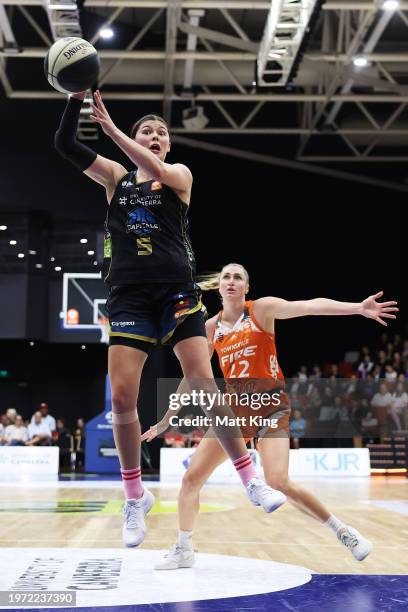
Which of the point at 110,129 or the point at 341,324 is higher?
the point at 341,324

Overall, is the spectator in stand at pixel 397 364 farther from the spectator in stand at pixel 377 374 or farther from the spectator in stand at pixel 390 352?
the spectator in stand at pixel 390 352

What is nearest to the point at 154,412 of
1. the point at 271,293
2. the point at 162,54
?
the point at 271,293

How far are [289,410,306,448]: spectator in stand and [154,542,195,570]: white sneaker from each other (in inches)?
547

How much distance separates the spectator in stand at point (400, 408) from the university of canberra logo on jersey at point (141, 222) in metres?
15.8

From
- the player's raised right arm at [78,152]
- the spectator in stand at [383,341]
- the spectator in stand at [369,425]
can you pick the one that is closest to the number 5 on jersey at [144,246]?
the player's raised right arm at [78,152]

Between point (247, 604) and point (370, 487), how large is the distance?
11.4 m

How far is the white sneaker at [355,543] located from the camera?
5.09m

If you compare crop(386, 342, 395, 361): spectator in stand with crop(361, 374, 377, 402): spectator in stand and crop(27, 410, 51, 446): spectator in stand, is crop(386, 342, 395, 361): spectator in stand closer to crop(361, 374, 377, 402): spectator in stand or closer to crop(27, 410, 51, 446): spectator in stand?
crop(361, 374, 377, 402): spectator in stand

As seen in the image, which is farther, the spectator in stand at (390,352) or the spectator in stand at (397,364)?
the spectator in stand at (390,352)

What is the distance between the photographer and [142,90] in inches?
874

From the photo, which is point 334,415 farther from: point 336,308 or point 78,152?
point 78,152

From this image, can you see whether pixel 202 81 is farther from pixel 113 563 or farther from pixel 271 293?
pixel 113 563

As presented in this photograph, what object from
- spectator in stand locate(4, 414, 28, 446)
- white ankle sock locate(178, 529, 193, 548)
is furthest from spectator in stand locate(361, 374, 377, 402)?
white ankle sock locate(178, 529, 193, 548)

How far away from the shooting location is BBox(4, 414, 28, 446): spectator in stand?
19.5m
